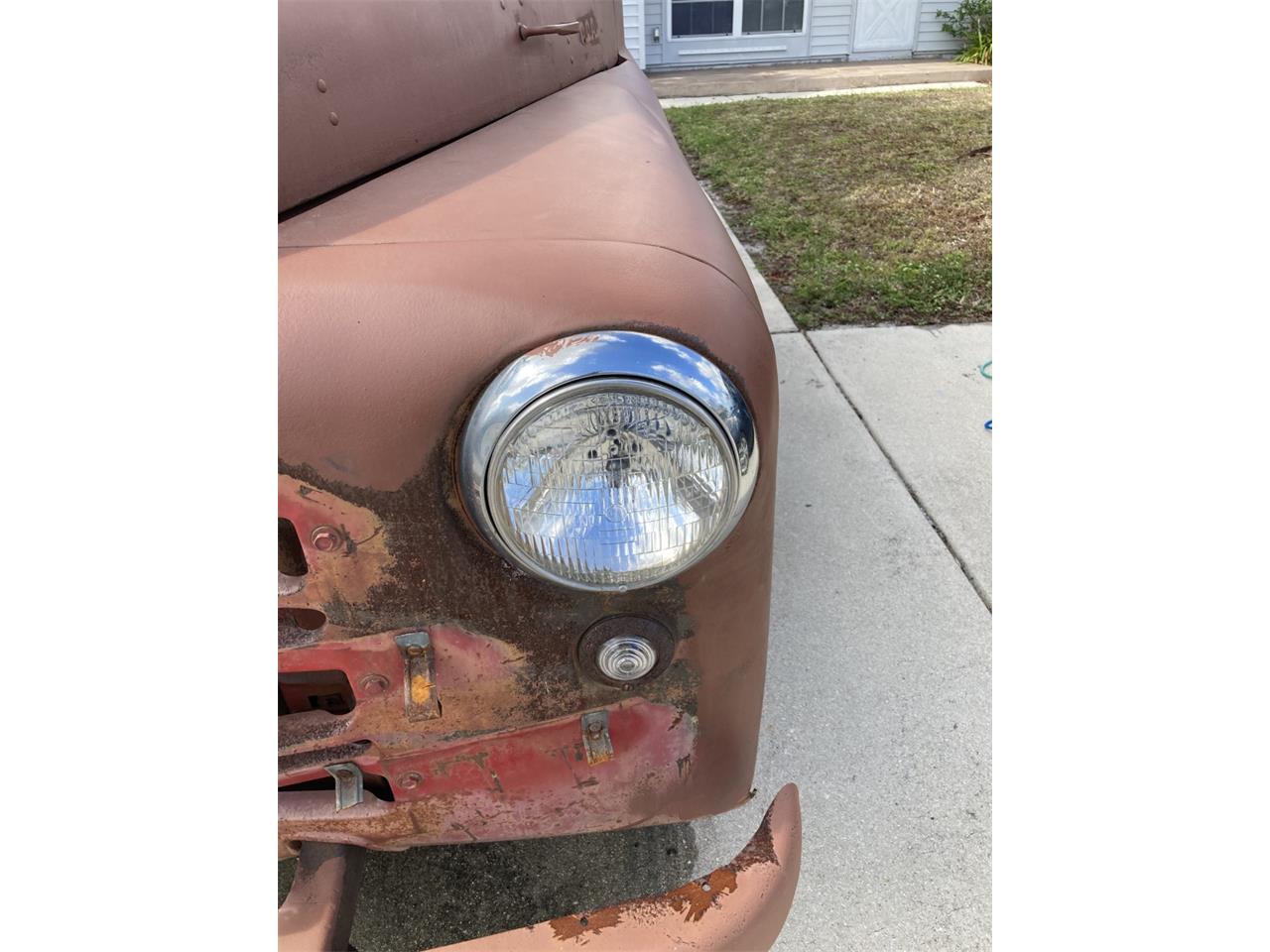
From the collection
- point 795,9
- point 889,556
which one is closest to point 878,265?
point 889,556

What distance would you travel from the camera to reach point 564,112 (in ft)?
5.68

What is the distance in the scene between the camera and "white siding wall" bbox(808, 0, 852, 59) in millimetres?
11211

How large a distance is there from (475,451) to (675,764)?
0.54 meters

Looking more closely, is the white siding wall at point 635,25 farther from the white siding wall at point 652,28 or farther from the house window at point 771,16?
the house window at point 771,16

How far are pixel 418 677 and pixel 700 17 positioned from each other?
12026 mm

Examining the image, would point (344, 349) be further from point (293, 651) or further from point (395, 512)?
point (293, 651)

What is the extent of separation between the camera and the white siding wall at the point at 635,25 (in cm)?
1041

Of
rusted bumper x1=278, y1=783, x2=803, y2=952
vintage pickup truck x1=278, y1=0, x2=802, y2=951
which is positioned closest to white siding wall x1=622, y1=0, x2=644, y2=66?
vintage pickup truck x1=278, y1=0, x2=802, y2=951

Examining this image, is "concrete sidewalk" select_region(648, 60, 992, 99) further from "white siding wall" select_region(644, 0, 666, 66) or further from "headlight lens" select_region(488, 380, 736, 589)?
"headlight lens" select_region(488, 380, 736, 589)

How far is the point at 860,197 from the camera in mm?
5363

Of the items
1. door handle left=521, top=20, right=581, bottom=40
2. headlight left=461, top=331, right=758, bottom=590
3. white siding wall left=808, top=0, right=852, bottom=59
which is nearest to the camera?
headlight left=461, top=331, right=758, bottom=590

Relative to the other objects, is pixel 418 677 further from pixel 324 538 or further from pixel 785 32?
pixel 785 32

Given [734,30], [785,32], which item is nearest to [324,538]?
[734,30]

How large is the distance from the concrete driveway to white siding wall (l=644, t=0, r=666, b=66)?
32.4 feet
